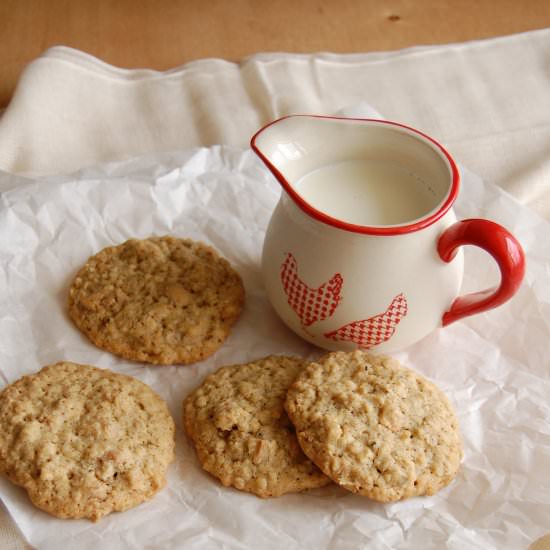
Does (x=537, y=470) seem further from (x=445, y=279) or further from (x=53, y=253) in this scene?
(x=53, y=253)

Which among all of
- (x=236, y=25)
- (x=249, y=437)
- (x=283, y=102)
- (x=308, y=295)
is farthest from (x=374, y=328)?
(x=236, y=25)

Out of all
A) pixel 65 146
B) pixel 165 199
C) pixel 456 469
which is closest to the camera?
pixel 456 469

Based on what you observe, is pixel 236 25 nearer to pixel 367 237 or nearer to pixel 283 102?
pixel 283 102

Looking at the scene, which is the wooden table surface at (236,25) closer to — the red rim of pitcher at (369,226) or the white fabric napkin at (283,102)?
the white fabric napkin at (283,102)

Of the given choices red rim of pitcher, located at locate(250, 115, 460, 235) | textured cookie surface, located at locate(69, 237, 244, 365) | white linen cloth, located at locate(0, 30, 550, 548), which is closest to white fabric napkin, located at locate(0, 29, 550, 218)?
white linen cloth, located at locate(0, 30, 550, 548)

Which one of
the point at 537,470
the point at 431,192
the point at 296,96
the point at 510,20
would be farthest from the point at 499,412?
the point at 510,20

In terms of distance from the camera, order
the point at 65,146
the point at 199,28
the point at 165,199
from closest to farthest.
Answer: the point at 165,199, the point at 65,146, the point at 199,28
